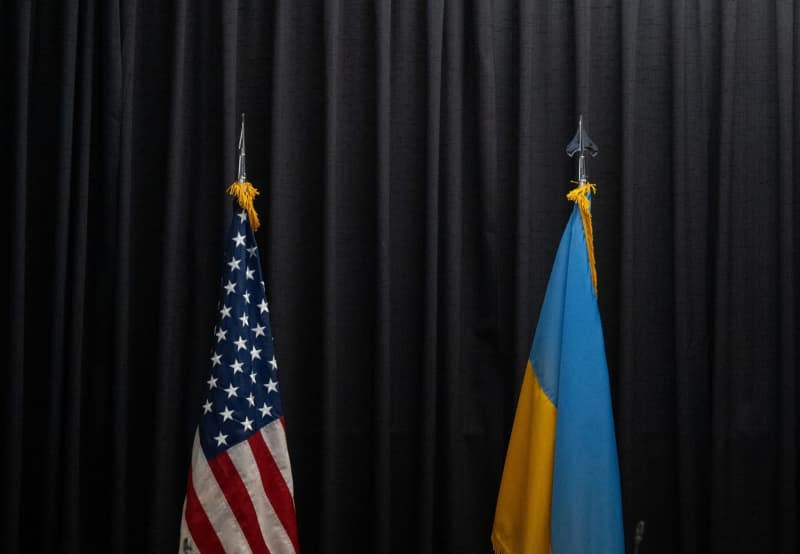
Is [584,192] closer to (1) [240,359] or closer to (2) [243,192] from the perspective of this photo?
(2) [243,192]

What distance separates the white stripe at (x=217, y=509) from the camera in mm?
2193

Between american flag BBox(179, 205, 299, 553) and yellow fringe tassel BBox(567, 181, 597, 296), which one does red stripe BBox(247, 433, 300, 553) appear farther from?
yellow fringe tassel BBox(567, 181, 597, 296)

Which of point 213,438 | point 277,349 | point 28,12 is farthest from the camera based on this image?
point 277,349

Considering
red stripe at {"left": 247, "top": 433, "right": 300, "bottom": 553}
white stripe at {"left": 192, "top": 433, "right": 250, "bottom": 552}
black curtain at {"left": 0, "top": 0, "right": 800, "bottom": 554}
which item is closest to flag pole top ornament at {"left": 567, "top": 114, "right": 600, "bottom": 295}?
black curtain at {"left": 0, "top": 0, "right": 800, "bottom": 554}

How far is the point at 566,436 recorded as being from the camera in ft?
7.56

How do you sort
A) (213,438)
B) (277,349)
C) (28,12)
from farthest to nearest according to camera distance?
(277,349) → (28,12) → (213,438)

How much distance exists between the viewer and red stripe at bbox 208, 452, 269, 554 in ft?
7.23

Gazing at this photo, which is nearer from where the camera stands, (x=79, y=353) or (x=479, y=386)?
(x=79, y=353)

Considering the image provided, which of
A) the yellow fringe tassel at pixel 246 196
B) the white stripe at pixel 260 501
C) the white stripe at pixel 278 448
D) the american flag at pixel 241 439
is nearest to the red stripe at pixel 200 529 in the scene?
the american flag at pixel 241 439

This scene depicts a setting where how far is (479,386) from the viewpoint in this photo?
2.68 metres

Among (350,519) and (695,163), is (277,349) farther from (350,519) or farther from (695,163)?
(695,163)

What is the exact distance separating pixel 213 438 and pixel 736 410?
167cm

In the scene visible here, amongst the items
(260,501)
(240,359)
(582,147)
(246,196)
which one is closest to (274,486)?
(260,501)

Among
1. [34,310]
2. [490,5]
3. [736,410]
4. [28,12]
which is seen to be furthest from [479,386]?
[28,12]
